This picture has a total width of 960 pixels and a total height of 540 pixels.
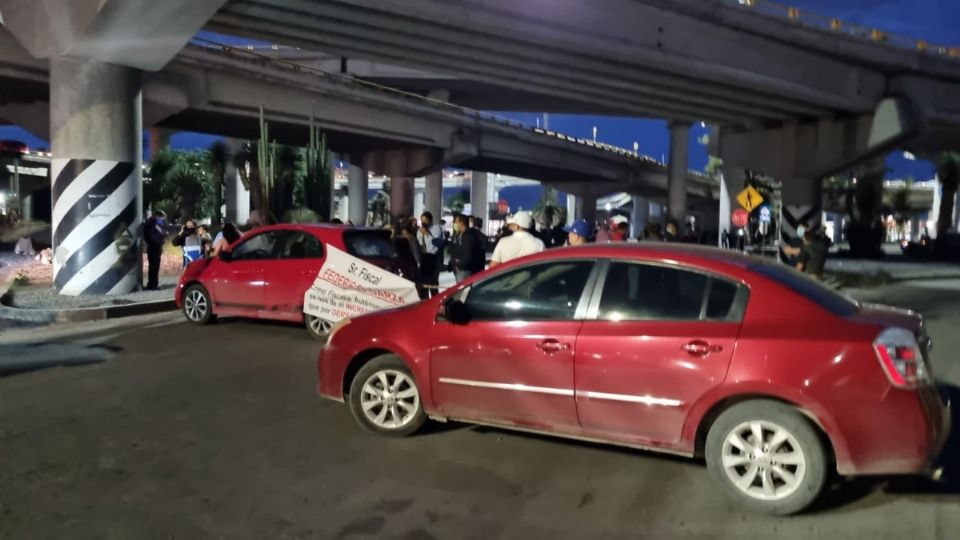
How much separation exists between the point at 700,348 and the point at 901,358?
3.42ft

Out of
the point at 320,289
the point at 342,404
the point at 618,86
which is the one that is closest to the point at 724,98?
the point at 618,86

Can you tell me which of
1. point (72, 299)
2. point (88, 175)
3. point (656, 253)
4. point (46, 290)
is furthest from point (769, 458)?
point (46, 290)

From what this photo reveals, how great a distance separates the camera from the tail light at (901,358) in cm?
423

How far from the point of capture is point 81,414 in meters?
6.43

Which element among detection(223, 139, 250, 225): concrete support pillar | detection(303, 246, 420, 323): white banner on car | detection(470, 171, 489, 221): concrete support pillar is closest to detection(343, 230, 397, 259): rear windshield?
detection(303, 246, 420, 323): white banner on car

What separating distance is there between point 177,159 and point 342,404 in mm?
42399

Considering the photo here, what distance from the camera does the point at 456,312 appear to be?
5434 mm

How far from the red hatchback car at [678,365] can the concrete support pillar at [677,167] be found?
154 feet

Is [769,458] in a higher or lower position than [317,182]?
lower

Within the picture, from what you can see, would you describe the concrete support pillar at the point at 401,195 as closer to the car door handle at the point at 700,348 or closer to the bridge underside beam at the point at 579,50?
the bridge underside beam at the point at 579,50

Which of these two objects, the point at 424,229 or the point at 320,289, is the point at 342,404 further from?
the point at 424,229

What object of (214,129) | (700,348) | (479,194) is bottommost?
(700,348)

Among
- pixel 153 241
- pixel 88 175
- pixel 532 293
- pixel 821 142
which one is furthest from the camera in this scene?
pixel 821 142

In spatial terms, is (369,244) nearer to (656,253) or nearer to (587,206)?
(656,253)
